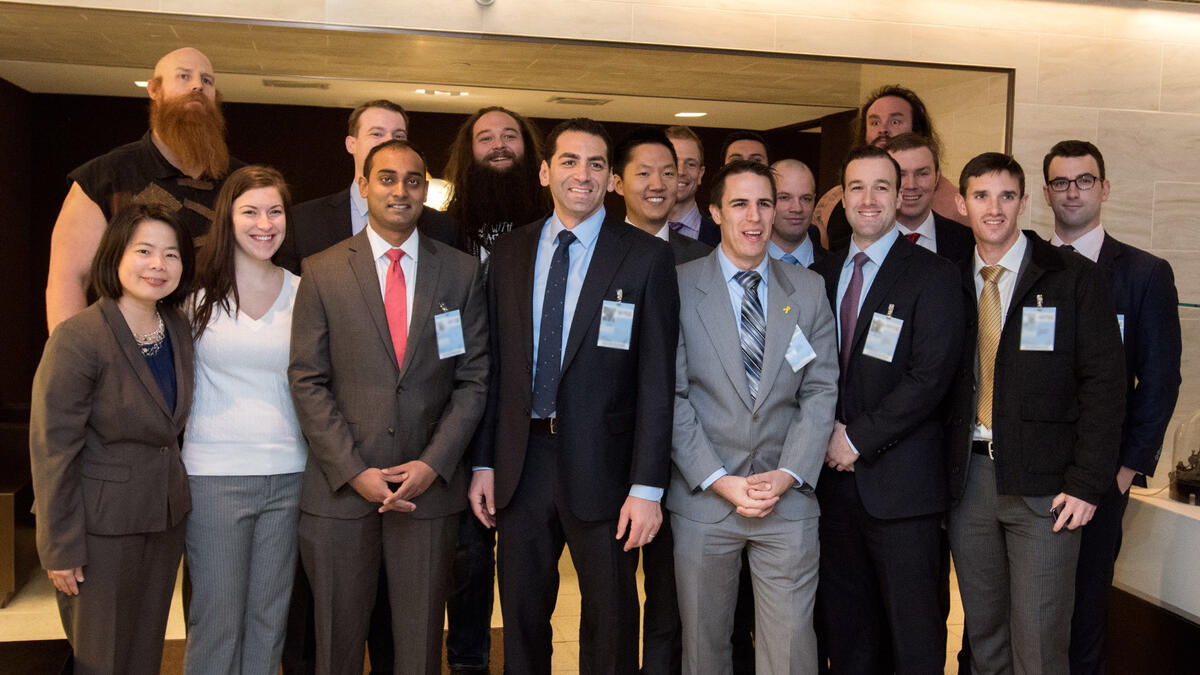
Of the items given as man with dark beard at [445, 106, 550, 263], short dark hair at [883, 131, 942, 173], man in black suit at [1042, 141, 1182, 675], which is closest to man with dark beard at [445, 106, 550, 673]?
man with dark beard at [445, 106, 550, 263]

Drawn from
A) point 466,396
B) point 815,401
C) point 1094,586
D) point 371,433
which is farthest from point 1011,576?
point 371,433

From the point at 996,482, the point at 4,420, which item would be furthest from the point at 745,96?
the point at 4,420

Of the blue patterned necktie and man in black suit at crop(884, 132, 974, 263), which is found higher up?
man in black suit at crop(884, 132, 974, 263)

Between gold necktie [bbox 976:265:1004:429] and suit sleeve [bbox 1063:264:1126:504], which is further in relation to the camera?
gold necktie [bbox 976:265:1004:429]

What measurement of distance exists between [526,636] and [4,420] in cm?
442

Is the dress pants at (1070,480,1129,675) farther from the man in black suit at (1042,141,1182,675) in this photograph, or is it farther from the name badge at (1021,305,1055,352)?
the name badge at (1021,305,1055,352)

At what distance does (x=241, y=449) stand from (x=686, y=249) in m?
1.64

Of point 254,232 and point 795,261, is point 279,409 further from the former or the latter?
point 795,261

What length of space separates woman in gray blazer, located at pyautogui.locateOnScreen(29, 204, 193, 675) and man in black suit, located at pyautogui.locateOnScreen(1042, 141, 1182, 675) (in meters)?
2.83

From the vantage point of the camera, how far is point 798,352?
9.75 ft

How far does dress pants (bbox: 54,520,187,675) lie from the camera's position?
8.86 ft

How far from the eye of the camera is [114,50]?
5.31 metres

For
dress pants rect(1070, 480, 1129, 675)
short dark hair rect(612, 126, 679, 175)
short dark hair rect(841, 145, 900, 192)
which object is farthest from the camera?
short dark hair rect(612, 126, 679, 175)

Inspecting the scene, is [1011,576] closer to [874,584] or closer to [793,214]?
[874,584]
